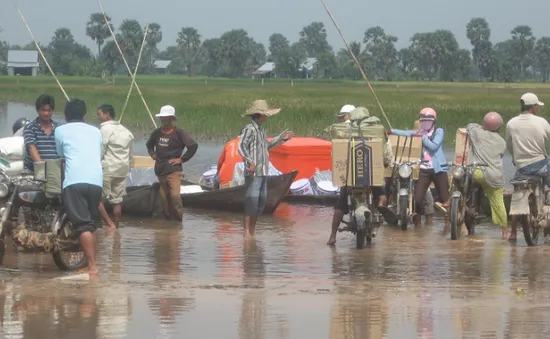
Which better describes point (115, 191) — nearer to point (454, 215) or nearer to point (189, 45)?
point (454, 215)

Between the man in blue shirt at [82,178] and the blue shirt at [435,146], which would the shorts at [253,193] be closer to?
the blue shirt at [435,146]

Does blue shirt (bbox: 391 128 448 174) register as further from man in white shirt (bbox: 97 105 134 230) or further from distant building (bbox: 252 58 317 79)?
distant building (bbox: 252 58 317 79)

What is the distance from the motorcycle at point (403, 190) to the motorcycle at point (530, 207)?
1490 millimetres

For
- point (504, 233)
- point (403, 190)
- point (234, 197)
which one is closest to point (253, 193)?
point (403, 190)

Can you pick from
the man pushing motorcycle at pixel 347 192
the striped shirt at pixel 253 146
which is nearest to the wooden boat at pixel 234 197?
the striped shirt at pixel 253 146

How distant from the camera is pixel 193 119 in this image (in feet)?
118

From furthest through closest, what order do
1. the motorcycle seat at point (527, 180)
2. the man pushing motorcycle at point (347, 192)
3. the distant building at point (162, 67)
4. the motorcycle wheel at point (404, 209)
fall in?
the distant building at point (162, 67), the motorcycle wheel at point (404, 209), the motorcycle seat at point (527, 180), the man pushing motorcycle at point (347, 192)

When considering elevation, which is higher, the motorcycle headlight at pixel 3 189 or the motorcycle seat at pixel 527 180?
the motorcycle headlight at pixel 3 189

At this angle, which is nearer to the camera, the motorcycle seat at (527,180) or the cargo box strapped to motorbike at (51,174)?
the cargo box strapped to motorbike at (51,174)

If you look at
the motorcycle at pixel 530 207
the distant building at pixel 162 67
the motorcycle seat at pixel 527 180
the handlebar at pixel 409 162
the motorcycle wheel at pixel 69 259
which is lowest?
the motorcycle wheel at pixel 69 259

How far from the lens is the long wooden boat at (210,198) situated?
13469 millimetres

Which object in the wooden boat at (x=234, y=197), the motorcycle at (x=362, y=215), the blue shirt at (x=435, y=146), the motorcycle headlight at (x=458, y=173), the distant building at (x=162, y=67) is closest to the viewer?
the motorcycle at (x=362, y=215)

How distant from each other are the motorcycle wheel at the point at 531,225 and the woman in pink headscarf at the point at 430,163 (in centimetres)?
160

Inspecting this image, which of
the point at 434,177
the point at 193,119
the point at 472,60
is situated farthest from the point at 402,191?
the point at 472,60
